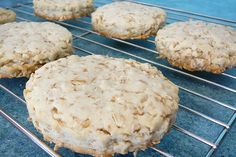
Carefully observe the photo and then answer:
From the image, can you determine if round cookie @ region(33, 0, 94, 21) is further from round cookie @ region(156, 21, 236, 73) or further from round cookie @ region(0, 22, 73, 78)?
round cookie @ region(156, 21, 236, 73)

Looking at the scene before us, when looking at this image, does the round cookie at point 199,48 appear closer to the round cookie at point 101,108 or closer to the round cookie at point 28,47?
the round cookie at point 101,108

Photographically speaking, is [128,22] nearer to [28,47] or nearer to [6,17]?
[28,47]

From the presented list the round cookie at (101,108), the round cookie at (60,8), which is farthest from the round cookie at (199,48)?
the round cookie at (60,8)

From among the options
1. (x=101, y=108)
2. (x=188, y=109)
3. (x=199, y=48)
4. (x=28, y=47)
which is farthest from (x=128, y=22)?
(x=101, y=108)

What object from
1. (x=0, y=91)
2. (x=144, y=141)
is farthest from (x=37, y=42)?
(x=144, y=141)

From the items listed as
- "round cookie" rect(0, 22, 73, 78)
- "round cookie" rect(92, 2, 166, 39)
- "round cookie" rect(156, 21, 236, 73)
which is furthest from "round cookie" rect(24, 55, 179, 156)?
"round cookie" rect(92, 2, 166, 39)

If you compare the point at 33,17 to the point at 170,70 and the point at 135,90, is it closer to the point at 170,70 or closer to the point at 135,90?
→ the point at 170,70
